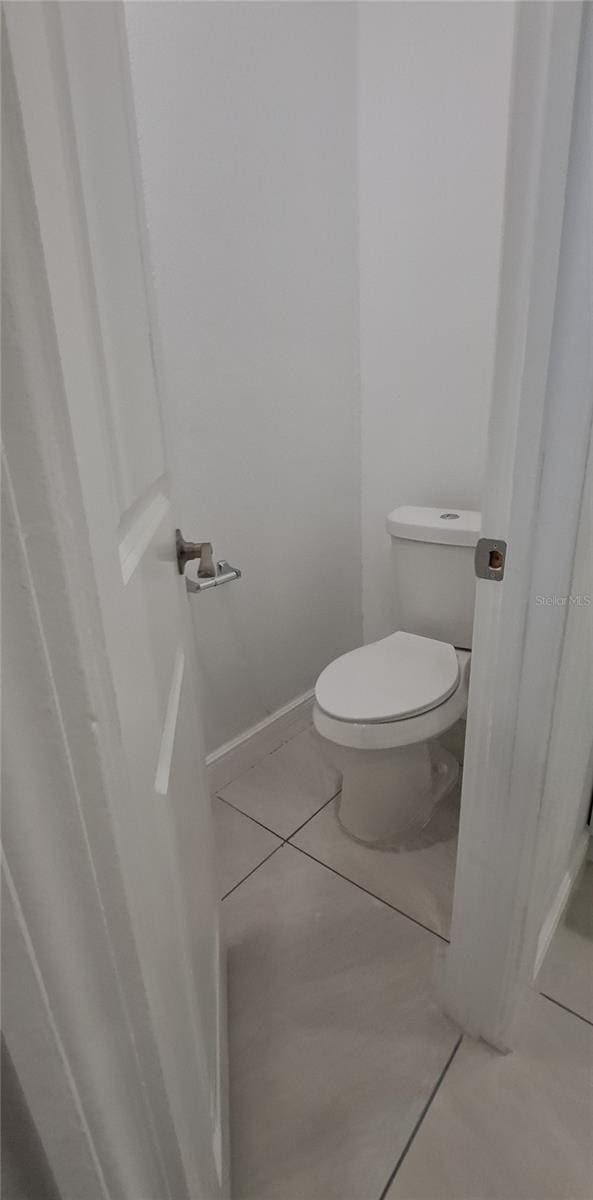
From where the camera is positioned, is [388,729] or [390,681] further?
[390,681]

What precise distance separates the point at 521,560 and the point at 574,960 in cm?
94

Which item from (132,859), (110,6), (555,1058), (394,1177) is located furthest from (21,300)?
(555,1058)

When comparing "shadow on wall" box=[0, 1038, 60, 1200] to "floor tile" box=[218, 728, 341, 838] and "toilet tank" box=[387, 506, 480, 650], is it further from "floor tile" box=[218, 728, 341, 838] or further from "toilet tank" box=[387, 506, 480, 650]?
"toilet tank" box=[387, 506, 480, 650]

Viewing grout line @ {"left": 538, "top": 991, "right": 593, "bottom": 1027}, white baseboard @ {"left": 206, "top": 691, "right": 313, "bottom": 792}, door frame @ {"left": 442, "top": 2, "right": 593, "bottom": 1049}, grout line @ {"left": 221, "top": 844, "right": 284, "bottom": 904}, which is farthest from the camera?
white baseboard @ {"left": 206, "top": 691, "right": 313, "bottom": 792}

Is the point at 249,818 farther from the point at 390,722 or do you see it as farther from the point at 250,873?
the point at 390,722

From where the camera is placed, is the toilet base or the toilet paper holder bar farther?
the toilet base

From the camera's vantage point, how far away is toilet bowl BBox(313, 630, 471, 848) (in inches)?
50.6

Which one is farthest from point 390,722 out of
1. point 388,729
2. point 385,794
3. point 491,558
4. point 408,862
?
point 491,558

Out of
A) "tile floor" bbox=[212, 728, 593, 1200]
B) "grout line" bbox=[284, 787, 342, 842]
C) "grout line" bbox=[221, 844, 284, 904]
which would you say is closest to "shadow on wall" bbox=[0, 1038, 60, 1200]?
"tile floor" bbox=[212, 728, 593, 1200]

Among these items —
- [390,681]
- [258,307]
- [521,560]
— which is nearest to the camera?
[521,560]

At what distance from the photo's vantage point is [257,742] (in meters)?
1.81

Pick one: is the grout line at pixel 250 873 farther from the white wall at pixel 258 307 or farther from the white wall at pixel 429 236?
the white wall at pixel 429 236

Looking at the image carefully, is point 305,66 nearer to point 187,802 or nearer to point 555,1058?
point 187,802

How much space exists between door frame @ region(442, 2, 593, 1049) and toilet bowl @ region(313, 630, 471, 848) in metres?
0.38
